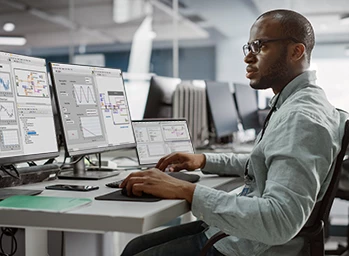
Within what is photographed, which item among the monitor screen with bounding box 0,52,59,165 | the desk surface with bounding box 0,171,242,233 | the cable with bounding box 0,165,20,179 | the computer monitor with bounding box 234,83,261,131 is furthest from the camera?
the computer monitor with bounding box 234,83,261,131

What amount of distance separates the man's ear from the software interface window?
0.92 metres

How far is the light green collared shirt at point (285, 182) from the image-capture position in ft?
4.30

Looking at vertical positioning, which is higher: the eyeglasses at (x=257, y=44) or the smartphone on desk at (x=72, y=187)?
the eyeglasses at (x=257, y=44)

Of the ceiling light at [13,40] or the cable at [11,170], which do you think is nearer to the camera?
the cable at [11,170]

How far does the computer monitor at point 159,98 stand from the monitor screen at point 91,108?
2.31 ft

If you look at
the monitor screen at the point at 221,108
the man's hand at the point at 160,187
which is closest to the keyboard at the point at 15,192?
the man's hand at the point at 160,187

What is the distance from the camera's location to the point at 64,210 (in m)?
1.33

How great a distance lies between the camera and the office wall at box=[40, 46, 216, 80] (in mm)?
6633

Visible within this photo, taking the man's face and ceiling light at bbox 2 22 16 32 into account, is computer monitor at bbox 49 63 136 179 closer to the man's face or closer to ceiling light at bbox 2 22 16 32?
the man's face

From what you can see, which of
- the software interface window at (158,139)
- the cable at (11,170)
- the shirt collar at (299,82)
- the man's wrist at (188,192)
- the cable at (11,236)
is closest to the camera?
the man's wrist at (188,192)

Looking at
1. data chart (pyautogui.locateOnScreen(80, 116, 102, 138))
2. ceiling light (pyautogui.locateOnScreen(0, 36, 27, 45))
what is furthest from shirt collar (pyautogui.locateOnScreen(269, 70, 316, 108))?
ceiling light (pyautogui.locateOnScreen(0, 36, 27, 45))

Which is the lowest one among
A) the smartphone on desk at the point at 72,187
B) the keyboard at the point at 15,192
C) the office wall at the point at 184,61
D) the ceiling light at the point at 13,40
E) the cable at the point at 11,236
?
the cable at the point at 11,236

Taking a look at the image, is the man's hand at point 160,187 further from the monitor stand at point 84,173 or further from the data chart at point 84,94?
the data chart at point 84,94

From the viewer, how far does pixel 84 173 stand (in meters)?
2.16
